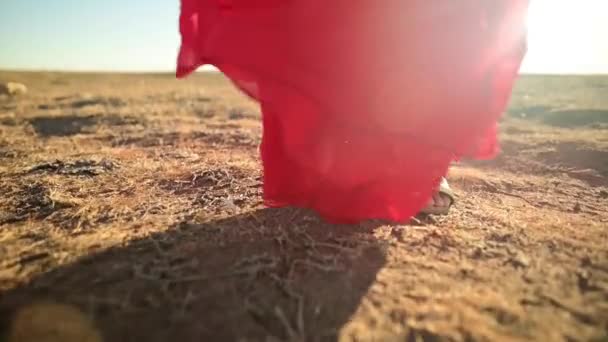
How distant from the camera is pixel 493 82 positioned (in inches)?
65.7

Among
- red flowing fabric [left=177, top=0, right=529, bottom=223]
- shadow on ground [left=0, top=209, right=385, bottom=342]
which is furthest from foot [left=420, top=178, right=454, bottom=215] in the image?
shadow on ground [left=0, top=209, right=385, bottom=342]

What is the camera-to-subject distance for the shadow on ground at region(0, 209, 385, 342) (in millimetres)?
1246

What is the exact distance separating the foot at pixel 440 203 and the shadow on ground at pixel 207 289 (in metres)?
0.46

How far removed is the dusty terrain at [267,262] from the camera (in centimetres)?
127

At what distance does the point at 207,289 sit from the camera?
1.41m

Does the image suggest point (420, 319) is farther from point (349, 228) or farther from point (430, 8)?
point (430, 8)

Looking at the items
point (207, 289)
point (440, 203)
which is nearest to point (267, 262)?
point (207, 289)

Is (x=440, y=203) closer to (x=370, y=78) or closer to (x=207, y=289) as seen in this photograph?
(x=370, y=78)

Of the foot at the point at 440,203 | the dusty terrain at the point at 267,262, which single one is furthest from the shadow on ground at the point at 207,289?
the foot at the point at 440,203

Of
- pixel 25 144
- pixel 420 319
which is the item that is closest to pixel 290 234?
pixel 420 319

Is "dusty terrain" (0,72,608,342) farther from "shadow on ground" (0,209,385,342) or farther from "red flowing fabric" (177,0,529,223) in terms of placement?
"red flowing fabric" (177,0,529,223)

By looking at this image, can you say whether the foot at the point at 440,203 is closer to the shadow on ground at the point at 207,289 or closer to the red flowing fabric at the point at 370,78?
the red flowing fabric at the point at 370,78

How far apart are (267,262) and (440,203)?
94cm

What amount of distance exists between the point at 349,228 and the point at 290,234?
10.0 inches
